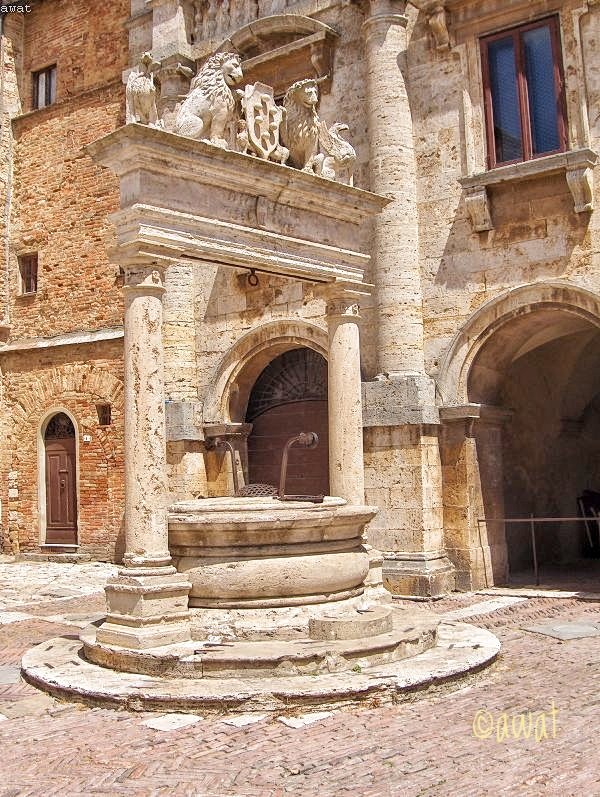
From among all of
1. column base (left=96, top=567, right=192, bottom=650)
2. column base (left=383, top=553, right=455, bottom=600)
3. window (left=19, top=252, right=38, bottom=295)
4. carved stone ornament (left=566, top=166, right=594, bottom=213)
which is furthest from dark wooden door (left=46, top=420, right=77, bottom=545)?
carved stone ornament (left=566, top=166, right=594, bottom=213)

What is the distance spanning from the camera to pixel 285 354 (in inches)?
540

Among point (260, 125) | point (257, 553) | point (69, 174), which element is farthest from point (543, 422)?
point (69, 174)

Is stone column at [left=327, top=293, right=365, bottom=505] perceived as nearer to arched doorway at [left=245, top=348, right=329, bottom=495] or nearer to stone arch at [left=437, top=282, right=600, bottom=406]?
stone arch at [left=437, top=282, right=600, bottom=406]

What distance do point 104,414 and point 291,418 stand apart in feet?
13.9

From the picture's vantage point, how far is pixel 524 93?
11375 mm

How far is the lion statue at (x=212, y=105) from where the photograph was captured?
25.9ft

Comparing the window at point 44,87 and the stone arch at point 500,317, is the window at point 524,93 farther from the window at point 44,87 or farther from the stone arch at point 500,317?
the window at point 44,87

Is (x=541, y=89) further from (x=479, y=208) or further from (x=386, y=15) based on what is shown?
(x=386, y=15)

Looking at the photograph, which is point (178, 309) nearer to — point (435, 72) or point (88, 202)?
point (88, 202)

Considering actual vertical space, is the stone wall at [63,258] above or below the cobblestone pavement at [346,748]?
above

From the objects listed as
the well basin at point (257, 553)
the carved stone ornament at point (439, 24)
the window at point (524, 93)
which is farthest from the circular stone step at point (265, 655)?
the carved stone ornament at point (439, 24)

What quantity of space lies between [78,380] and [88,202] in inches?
135

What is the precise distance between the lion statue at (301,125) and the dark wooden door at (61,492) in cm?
930

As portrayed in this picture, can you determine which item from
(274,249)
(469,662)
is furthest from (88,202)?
(469,662)
